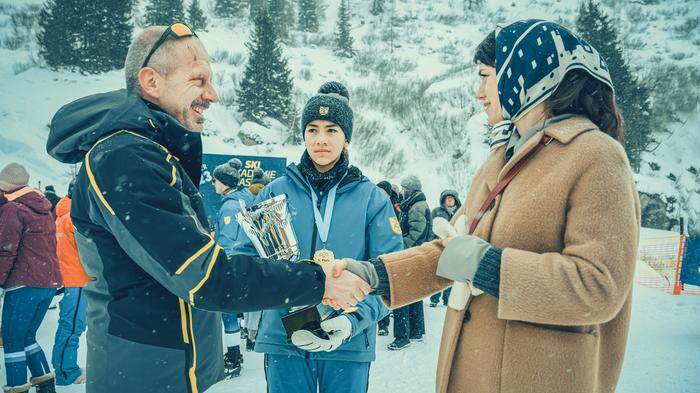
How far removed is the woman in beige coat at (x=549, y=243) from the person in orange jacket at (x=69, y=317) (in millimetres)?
4392

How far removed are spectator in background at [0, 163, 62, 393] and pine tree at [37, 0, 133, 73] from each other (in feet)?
80.0

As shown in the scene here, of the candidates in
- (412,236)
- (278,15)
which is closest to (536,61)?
(412,236)

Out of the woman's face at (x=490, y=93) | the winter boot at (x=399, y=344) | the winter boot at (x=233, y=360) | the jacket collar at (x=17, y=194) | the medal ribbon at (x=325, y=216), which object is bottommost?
the winter boot at (x=399, y=344)

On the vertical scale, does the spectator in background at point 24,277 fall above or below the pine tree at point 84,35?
below

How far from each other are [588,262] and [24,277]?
4.81 m

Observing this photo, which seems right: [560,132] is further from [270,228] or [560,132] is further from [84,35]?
[84,35]

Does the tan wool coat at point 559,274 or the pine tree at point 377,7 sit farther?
the pine tree at point 377,7

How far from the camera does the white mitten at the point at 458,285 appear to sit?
4.97 ft

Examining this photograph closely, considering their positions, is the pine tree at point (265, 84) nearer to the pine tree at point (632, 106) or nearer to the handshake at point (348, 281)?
the pine tree at point (632, 106)

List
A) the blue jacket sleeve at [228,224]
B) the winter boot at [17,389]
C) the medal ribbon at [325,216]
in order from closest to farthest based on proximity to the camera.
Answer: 1. the medal ribbon at [325,216]
2. the winter boot at [17,389]
3. the blue jacket sleeve at [228,224]

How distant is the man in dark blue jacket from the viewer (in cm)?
146

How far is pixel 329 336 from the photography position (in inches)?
79.9

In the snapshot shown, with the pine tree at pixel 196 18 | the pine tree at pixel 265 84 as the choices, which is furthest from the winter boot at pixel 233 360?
the pine tree at pixel 196 18

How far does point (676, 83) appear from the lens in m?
27.2
